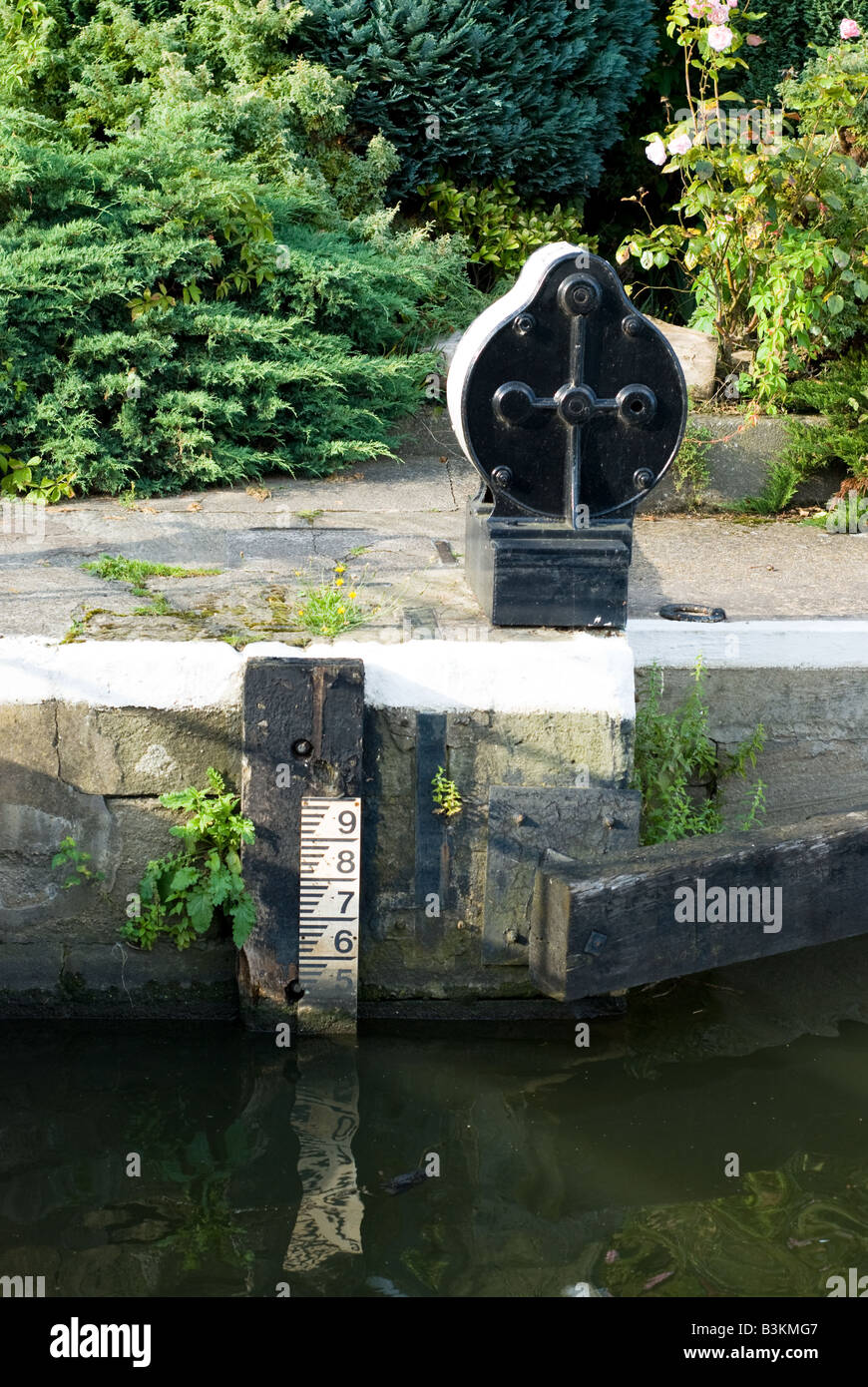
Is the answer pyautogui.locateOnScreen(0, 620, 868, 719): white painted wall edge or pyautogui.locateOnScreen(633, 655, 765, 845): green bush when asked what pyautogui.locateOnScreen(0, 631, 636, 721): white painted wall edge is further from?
pyautogui.locateOnScreen(633, 655, 765, 845): green bush

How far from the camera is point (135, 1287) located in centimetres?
304

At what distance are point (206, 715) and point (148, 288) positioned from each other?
3.47m

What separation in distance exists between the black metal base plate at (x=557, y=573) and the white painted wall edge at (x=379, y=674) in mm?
141

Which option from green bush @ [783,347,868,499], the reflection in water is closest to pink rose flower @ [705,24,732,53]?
green bush @ [783,347,868,499]

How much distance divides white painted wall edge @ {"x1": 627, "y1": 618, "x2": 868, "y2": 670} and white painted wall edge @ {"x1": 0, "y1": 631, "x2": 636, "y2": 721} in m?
0.40

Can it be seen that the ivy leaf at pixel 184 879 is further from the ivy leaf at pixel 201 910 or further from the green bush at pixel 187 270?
the green bush at pixel 187 270

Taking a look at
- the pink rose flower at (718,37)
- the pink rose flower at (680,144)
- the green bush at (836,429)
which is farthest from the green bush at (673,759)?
the pink rose flower at (718,37)

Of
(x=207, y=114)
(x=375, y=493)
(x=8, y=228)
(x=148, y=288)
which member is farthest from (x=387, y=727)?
(x=207, y=114)

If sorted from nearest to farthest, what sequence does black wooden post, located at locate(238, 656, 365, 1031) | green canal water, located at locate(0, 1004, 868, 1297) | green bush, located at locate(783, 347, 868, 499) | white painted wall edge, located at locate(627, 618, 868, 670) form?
green canal water, located at locate(0, 1004, 868, 1297), black wooden post, located at locate(238, 656, 365, 1031), white painted wall edge, located at locate(627, 618, 868, 670), green bush, located at locate(783, 347, 868, 499)

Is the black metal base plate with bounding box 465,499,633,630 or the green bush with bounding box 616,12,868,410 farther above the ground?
the green bush with bounding box 616,12,868,410

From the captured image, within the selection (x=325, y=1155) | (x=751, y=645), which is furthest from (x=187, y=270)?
→ (x=325, y=1155)

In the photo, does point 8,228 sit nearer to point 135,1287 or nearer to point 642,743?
point 642,743

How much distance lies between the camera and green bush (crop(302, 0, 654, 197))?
26.4 ft

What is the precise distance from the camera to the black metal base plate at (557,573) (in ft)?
13.2
